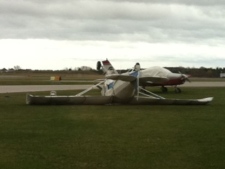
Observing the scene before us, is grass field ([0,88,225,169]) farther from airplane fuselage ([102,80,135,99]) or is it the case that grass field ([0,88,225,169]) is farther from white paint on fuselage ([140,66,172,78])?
white paint on fuselage ([140,66,172,78])

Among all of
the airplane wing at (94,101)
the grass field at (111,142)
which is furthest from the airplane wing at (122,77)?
the grass field at (111,142)

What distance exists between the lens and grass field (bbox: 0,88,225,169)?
8.09 m

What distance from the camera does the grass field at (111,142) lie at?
26.6ft

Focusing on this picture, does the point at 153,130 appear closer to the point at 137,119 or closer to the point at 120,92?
the point at 137,119

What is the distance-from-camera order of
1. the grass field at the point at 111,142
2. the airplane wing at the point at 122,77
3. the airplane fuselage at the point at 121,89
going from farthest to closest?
the airplane fuselage at the point at 121,89, the airplane wing at the point at 122,77, the grass field at the point at 111,142

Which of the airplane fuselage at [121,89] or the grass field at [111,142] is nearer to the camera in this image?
the grass field at [111,142]

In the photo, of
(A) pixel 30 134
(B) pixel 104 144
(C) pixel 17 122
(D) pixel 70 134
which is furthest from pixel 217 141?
(C) pixel 17 122

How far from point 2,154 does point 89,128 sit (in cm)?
Answer: 397

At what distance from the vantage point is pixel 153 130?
12.0m

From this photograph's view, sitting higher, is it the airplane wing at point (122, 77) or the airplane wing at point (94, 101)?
the airplane wing at point (122, 77)

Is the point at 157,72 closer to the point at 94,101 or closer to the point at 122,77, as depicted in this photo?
the point at 94,101

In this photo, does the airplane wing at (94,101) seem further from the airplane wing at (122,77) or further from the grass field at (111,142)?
the grass field at (111,142)

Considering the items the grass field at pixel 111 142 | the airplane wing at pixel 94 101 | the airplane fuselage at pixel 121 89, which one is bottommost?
the grass field at pixel 111 142

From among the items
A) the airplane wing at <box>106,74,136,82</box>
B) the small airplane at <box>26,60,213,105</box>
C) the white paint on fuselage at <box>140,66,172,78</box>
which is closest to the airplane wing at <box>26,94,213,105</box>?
the small airplane at <box>26,60,213,105</box>
